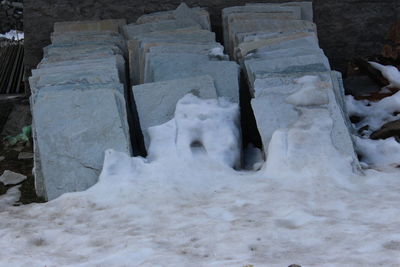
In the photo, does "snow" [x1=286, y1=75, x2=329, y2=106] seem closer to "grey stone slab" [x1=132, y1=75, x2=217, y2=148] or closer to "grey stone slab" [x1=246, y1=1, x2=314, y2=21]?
"grey stone slab" [x1=132, y1=75, x2=217, y2=148]

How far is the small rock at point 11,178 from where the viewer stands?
4.98 m

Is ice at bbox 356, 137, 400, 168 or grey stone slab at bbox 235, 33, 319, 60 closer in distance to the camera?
ice at bbox 356, 137, 400, 168

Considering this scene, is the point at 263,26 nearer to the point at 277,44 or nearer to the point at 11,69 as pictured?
the point at 277,44

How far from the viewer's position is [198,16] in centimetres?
650

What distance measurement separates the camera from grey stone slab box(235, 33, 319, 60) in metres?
5.42

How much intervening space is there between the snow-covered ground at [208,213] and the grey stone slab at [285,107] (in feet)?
0.47

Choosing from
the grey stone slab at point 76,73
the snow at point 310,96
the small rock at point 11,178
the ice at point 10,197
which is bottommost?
the small rock at point 11,178

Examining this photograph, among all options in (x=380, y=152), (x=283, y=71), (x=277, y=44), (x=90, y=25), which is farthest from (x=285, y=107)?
(x=90, y=25)

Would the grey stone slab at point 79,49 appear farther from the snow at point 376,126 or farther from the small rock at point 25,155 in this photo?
the snow at point 376,126

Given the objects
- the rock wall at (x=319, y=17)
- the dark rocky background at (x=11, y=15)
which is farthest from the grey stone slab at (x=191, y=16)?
the dark rocky background at (x=11, y=15)

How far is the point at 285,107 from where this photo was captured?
177 inches

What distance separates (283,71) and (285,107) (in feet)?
1.71

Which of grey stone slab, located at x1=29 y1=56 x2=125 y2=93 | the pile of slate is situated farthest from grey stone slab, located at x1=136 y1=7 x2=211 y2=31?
grey stone slab, located at x1=29 y1=56 x2=125 y2=93

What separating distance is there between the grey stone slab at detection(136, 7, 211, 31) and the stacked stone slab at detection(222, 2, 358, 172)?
8.6 inches
